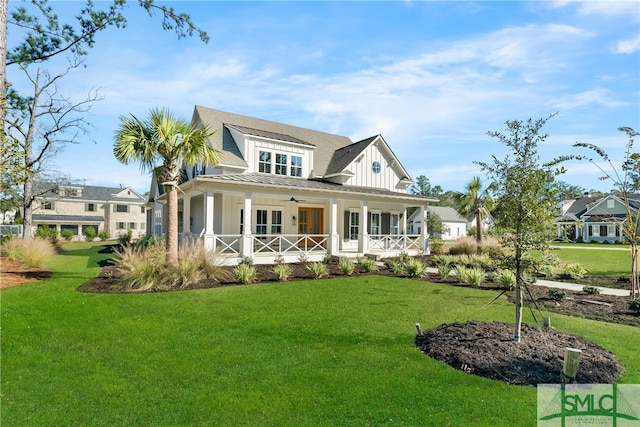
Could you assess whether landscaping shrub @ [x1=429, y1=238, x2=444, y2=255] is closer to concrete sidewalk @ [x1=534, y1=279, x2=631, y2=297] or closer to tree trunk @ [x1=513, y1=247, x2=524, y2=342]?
concrete sidewalk @ [x1=534, y1=279, x2=631, y2=297]

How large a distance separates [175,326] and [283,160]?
13.9 m

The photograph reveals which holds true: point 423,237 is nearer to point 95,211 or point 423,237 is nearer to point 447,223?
point 447,223

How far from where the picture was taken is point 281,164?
19.7m

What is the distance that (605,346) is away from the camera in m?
5.78

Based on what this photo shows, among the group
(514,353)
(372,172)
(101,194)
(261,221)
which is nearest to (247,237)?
(261,221)

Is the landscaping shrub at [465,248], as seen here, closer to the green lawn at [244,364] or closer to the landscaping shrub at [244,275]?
the green lawn at [244,364]

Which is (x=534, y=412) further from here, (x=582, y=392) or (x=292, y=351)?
(x=292, y=351)

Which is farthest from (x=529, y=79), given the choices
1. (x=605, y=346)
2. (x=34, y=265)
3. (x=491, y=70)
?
(x=34, y=265)

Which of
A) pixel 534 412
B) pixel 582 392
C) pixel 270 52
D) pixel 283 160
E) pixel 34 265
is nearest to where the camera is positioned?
pixel 534 412

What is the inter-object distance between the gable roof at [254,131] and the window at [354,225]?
3272 millimetres

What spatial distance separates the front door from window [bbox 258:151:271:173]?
3.07m

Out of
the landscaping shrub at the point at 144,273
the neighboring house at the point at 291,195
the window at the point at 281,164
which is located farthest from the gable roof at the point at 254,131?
the landscaping shrub at the point at 144,273

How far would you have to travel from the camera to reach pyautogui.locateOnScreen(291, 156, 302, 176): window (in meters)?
20.1

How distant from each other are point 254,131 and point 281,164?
2.32m
